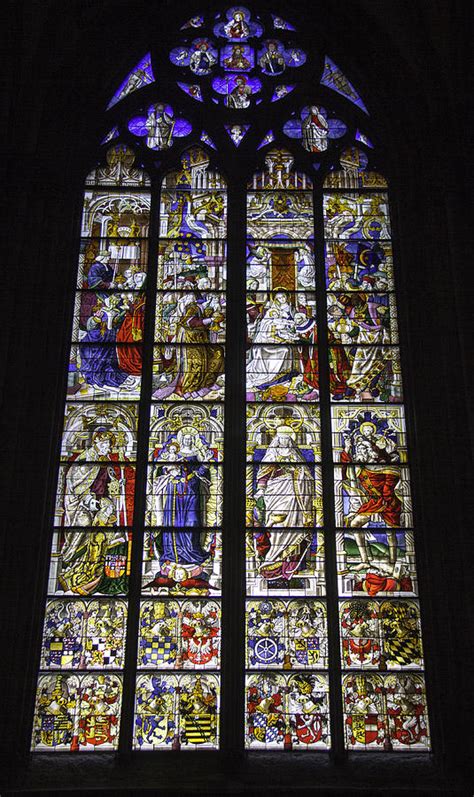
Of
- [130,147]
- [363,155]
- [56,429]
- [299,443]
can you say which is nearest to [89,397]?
[56,429]

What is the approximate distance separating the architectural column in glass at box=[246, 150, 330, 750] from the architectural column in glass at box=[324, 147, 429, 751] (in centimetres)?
19

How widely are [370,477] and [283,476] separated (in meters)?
0.68

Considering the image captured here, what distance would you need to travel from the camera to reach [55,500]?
7922 millimetres

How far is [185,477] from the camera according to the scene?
8.00m

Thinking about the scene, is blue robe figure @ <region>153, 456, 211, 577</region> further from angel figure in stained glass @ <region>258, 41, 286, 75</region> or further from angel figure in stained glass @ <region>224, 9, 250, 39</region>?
angel figure in stained glass @ <region>224, 9, 250, 39</region>

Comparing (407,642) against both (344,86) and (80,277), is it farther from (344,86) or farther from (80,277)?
(344,86)

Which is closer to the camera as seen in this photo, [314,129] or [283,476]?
[283,476]

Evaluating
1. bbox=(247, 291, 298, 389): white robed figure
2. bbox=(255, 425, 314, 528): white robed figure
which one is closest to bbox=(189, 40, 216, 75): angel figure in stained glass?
bbox=(247, 291, 298, 389): white robed figure

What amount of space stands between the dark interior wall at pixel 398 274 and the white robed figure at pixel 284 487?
0.85 metres

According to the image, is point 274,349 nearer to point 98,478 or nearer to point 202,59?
point 98,478

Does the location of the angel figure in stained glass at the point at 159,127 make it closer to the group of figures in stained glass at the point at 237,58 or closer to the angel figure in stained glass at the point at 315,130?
the group of figures in stained glass at the point at 237,58

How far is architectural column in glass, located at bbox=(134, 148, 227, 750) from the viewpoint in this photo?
7277 millimetres

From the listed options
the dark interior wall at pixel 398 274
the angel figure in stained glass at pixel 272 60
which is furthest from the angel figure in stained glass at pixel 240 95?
the dark interior wall at pixel 398 274

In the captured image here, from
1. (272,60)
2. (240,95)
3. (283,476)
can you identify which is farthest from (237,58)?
(283,476)
